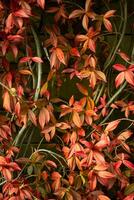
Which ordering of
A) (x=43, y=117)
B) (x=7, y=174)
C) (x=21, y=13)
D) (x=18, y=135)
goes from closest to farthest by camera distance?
1. (x=21, y=13)
2. (x=7, y=174)
3. (x=43, y=117)
4. (x=18, y=135)

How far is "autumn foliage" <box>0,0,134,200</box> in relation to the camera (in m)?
2.03

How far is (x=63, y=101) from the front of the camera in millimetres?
2188

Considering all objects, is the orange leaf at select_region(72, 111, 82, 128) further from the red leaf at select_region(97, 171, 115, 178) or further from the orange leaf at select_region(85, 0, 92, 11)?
the orange leaf at select_region(85, 0, 92, 11)

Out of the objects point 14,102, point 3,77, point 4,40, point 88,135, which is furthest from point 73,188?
point 4,40

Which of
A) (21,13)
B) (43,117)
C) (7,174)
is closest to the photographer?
(21,13)

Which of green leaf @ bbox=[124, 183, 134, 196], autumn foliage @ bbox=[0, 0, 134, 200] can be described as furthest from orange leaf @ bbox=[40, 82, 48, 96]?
green leaf @ bbox=[124, 183, 134, 196]

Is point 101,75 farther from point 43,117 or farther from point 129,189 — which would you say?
point 129,189

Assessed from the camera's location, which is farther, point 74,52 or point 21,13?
point 74,52

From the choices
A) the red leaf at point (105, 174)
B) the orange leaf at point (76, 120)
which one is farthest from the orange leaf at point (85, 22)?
the red leaf at point (105, 174)

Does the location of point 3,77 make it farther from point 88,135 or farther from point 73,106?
point 88,135

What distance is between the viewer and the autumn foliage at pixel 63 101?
203 centimetres

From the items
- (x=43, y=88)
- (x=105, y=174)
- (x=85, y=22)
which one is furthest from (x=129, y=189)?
(x=85, y=22)

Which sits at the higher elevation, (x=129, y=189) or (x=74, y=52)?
(x=74, y=52)

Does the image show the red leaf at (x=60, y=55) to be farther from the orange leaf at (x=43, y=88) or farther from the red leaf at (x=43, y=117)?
the red leaf at (x=43, y=117)
